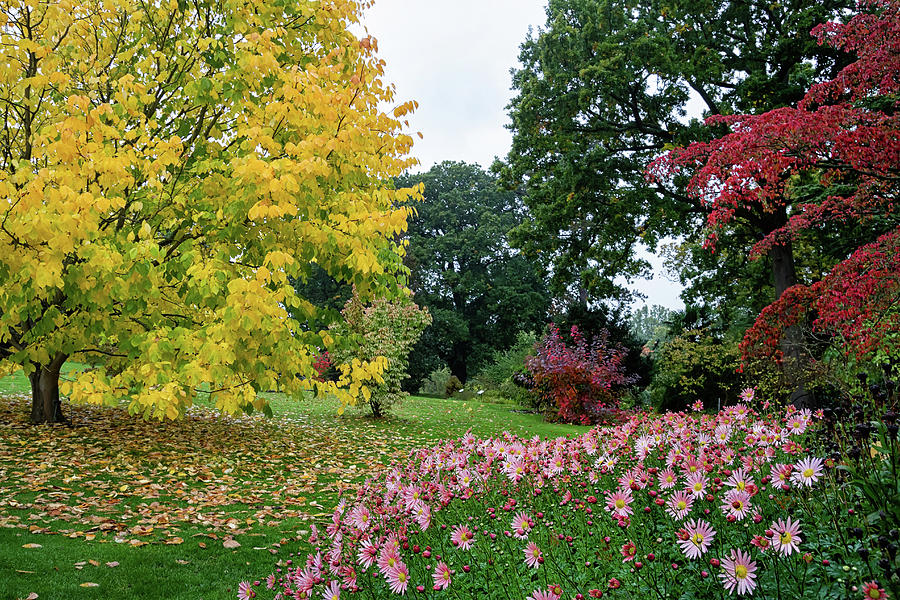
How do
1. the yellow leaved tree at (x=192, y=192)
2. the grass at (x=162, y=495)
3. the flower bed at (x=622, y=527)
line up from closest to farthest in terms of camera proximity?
the flower bed at (x=622, y=527) → the grass at (x=162, y=495) → the yellow leaved tree at (x=192, y=192)

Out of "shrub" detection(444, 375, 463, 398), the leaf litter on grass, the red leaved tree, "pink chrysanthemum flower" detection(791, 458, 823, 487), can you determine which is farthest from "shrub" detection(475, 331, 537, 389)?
"pink chrysanthemum flower" detection(791, 458, 823, 487)

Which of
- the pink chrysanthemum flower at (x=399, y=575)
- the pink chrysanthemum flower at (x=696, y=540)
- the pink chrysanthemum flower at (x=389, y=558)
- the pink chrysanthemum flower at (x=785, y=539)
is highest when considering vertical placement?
the pink chrysanthemum flower at (x=785, y=539)

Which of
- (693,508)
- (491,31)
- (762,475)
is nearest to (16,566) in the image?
(693,508)

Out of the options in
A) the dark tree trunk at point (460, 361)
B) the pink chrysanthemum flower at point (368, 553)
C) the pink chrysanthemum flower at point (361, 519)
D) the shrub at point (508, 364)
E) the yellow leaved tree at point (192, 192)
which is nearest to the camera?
the pink chrysanthemum flower at point (368, 553)

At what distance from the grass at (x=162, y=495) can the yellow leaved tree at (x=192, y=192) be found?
3.40 ft

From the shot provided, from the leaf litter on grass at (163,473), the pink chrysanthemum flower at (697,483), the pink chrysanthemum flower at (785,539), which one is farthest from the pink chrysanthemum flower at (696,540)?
the leaf litter on grass at (163,473)

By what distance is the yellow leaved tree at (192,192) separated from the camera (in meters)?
4.02

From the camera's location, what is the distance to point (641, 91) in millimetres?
12625

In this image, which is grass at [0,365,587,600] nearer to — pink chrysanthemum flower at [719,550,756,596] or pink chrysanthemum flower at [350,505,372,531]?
pink chrysanthemum flower at [350,505,372,531]

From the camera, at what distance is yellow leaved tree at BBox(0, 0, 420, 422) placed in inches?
158

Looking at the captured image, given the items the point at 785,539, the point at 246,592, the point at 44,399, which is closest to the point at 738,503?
the point at 785,539

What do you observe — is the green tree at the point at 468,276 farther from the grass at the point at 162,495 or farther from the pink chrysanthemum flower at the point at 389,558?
the pink chrysanthemum flower at the point at 389,558

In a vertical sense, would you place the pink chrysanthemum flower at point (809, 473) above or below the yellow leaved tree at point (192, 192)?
below

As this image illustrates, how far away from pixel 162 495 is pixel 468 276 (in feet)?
81.4
